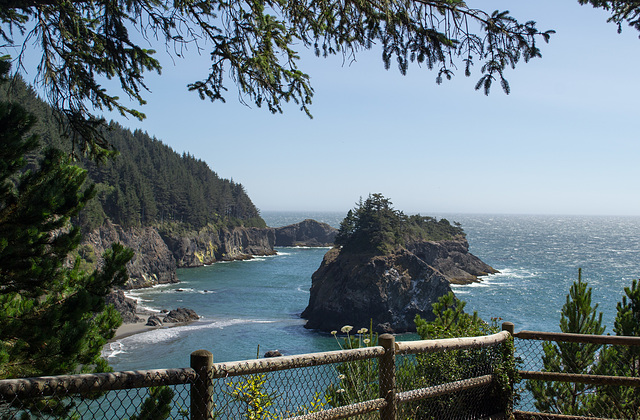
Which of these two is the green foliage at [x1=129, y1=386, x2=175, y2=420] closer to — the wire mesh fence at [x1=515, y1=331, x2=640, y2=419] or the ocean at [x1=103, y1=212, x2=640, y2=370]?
the wire mesh fence at [x1=515, y1=331, x2=640, y2=419]

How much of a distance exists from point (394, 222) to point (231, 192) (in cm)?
7765

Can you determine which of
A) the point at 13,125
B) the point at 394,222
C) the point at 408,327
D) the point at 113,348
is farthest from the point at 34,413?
the point at 394,222

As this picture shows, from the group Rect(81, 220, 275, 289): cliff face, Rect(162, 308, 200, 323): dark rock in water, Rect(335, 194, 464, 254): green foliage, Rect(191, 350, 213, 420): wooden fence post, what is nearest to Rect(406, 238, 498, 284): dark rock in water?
Rect(335, 194, 464, 254): green foliage

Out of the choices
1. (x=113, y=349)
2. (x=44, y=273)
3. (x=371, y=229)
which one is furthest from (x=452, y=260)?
(x=44, y=273)

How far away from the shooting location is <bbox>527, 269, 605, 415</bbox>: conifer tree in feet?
23.5

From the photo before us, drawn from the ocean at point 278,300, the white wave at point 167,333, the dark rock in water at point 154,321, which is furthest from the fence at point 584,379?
the dark rock in water at point 154,321

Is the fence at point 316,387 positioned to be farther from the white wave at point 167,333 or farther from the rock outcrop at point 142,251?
the rock outcrop at point 142,251

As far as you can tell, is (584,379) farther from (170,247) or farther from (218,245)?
(218,245)

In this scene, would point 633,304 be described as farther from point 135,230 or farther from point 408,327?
point 135,230

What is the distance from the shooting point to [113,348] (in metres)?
36.7

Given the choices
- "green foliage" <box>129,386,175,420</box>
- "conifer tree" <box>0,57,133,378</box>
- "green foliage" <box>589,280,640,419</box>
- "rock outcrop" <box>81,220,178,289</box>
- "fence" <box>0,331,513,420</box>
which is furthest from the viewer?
"rock outcrop" <box>81,220,178,289</box>

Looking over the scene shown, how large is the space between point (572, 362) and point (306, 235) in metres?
140

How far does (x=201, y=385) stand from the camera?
9.72 ft

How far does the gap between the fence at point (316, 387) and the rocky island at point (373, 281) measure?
39092 mm
